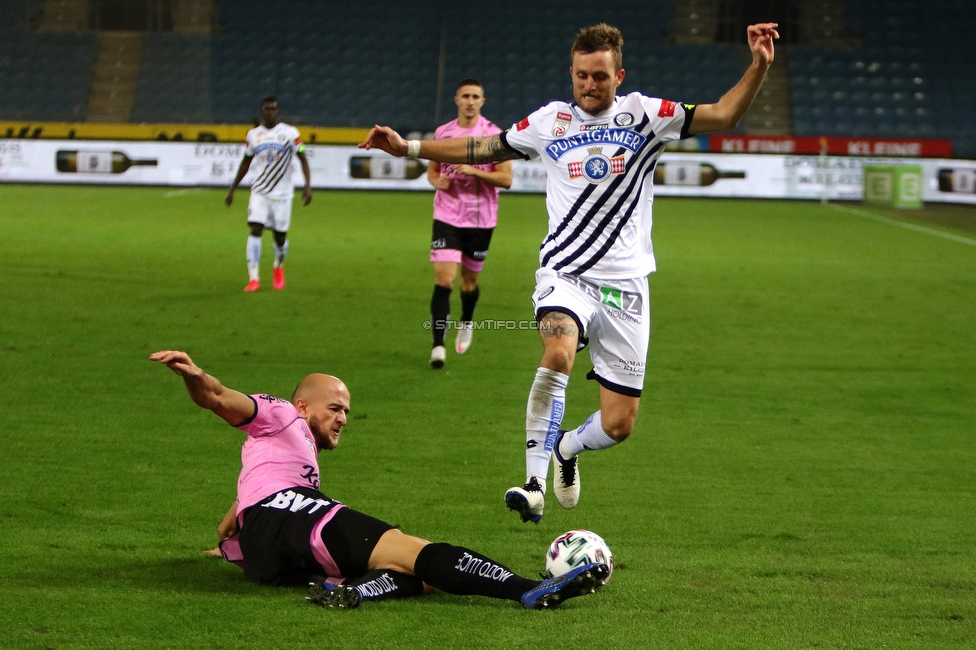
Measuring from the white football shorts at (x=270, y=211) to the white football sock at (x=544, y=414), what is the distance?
8941mm

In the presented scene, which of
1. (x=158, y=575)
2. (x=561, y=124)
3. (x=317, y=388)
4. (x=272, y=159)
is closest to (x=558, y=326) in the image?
(x=561, y=124)

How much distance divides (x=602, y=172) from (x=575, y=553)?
1906 millimetres

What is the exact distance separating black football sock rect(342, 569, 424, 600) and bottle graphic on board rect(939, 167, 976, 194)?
2798 centimetres

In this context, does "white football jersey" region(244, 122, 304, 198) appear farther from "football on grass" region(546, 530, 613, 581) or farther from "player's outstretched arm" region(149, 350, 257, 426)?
"football on grass" region(546, 530, 613, 581)

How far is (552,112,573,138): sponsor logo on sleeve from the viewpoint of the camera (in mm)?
5457

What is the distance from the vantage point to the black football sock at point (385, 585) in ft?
13.9

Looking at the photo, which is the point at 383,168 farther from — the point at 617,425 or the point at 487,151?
the point at 617,425

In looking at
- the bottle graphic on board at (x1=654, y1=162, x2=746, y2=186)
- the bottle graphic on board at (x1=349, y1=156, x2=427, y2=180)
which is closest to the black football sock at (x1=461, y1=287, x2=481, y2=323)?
the bottle graphic on board at (x1=349, y1=156, x2=427, y2=180)

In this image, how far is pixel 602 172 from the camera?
17.7 ft

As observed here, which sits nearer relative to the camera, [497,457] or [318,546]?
[318,546]

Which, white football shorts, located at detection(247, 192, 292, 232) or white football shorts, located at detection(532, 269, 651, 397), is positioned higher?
white football shorts, located at detection(247, 192, 292, 232)

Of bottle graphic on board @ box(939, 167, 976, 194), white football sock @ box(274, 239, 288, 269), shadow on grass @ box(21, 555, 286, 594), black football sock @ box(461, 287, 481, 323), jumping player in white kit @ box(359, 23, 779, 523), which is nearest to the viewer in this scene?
shadow on grass @ box(21, 555, 286, 594)

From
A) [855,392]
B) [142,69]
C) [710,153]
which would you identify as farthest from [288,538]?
[142,69]

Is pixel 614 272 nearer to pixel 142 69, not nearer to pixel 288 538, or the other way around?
pixel 288 538
